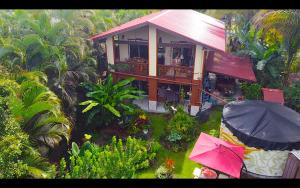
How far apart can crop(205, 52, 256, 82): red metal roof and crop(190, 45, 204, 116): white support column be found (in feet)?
6.58

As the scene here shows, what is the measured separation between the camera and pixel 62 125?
1262cm

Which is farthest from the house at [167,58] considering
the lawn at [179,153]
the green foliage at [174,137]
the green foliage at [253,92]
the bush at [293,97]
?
the green foliage at [174,137]

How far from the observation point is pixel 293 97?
19078 mm

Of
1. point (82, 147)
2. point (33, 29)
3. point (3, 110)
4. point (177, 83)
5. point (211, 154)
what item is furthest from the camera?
point (177, 83)

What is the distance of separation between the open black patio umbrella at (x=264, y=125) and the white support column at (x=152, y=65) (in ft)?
18.8

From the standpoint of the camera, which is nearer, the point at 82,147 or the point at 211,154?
the point at 211,154

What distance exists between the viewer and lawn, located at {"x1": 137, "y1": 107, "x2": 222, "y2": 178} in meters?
14.4

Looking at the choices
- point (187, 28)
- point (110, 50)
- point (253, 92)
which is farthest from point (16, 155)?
point (253, 92)

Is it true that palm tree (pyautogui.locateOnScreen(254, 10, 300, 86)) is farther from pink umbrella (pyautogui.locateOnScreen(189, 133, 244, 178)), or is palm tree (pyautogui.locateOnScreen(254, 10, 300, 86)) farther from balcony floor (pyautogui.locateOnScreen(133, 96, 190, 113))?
pink umbrella (pyautogui.locateOnScreen(189, 133, 244, 178))

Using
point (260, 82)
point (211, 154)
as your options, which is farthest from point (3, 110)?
point (260, 82)

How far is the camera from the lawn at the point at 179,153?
1438 cm

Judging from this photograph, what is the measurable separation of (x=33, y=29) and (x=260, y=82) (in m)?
16.1

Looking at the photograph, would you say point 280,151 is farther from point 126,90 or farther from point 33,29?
point 33,29

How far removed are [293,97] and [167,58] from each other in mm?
8816
